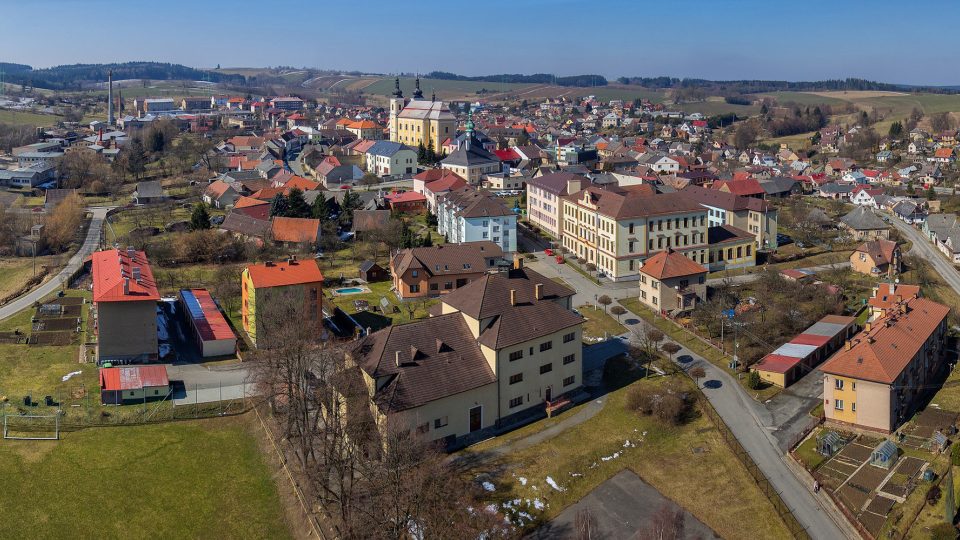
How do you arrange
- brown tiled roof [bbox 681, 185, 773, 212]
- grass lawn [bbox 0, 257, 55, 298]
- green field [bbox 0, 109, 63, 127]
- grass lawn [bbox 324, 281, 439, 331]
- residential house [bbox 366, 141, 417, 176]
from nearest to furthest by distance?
grass lawn [bbox 324, 281, 439, 331] < grass lawn [bbox 0, 257, 55, 298] < brown tiled roof [bbox 681, 185, 773, 212] < residential house [bbox 366, 141, 417, 176] < green field [bbox 0, 109, 63, 127]

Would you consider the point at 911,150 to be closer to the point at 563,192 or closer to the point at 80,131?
the point at 563,192

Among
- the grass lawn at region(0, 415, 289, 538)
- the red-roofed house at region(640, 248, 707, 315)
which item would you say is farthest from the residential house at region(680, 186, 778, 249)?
the grass lawn at region(0, 415, 289, 538)

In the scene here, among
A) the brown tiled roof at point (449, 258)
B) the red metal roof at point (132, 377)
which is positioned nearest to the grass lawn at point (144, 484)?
the red metal roof at point (132, 377)

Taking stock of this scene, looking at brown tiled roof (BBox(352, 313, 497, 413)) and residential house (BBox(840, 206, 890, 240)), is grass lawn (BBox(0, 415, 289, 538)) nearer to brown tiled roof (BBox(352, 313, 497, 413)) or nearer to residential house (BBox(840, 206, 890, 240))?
brown tiled roof (BBox(352, 313, 497, 413))

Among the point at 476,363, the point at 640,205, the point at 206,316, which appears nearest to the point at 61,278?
the point at 206,316

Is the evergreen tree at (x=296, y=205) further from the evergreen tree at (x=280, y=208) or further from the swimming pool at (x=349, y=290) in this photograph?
the swimming pool at (x=349, y=290)

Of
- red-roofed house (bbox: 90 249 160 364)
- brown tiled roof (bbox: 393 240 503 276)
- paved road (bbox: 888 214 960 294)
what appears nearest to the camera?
red-roofed house (bbox: 90 249 160 364)

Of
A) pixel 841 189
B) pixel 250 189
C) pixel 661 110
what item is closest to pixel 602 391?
pixel 250 189
